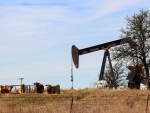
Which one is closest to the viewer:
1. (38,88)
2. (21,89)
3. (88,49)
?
(38,88)

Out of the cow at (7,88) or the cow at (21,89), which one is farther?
the cow at (7,88)

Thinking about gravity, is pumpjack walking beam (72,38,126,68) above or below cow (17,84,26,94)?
above

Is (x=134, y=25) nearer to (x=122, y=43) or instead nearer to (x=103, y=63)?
(x=122, y=43)

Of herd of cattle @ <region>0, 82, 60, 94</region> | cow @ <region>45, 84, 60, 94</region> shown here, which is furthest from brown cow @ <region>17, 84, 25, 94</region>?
cow @ <region>45, 84, 60, 94</region>

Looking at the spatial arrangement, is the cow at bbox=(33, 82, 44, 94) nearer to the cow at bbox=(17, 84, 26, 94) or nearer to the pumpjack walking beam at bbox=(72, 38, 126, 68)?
the cow at bbox=(17, 84, 26, 94)

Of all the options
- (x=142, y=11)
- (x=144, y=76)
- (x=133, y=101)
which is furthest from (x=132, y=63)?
(x=133, y=101)

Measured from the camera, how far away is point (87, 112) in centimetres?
1717

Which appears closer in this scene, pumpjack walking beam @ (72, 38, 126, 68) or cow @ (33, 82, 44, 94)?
cow @ (33, 82, 44, 94)

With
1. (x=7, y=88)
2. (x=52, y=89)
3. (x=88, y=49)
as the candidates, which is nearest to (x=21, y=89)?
(x=7, y=88)

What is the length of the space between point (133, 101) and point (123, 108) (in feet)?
12.4

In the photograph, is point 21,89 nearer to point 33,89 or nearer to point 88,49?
point 33,89

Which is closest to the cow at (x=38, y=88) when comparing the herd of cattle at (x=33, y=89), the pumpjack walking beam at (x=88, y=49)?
the herd of cattle at (x=33, y=89)

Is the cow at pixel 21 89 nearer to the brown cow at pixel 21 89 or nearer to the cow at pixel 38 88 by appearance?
the brown cow at pixel 21 89

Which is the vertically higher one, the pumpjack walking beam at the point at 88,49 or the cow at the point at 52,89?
the pumpjack walking beam at the point at 88,49
